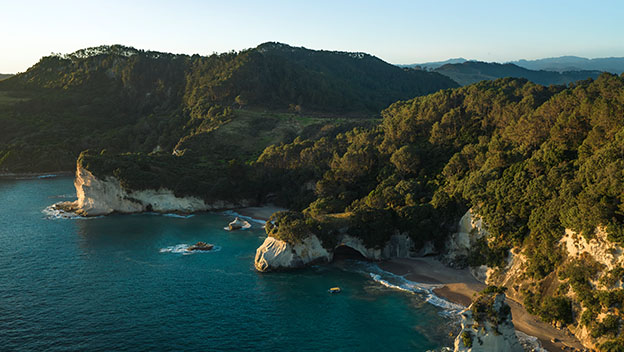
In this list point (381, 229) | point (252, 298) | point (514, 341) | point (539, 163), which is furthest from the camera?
point (381, 229)

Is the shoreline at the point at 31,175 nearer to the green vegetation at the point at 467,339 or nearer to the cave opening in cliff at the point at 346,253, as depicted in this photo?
the cave opening in cliff at the point at 346,253

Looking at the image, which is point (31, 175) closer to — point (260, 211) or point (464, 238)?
point (260, 211)

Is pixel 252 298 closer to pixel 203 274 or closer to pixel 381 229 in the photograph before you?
pixel 203 274

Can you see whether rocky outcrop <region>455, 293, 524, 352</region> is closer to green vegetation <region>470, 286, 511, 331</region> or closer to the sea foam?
green vegetation <region>470, 286, 511, 331</region>

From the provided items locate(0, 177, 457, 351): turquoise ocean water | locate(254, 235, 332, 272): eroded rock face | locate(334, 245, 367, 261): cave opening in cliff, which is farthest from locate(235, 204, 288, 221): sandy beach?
locate(254, 235, 332, 272): eroded rock face

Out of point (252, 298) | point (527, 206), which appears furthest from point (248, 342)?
point (527, 206)

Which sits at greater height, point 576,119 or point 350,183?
point 576,119

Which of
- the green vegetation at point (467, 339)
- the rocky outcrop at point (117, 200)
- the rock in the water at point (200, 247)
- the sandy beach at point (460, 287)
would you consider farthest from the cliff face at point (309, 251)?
the rocky outcrop at point (117, 200)
